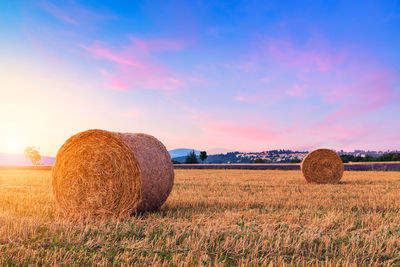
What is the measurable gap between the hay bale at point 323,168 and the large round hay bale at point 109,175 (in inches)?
471

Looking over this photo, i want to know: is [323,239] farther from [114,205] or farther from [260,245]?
[114,205]

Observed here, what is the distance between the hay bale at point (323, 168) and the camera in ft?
60.3

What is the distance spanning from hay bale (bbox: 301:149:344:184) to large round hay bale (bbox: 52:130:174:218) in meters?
12.0

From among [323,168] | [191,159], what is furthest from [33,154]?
[323,168]

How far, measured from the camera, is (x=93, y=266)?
4.17m

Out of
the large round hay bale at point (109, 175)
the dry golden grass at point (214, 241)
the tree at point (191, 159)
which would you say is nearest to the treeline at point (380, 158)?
the tree at point (191, 159)

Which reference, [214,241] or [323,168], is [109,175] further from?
[323,168]

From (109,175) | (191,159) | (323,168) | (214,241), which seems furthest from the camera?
(191,159)

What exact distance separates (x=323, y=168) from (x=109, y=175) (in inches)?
547

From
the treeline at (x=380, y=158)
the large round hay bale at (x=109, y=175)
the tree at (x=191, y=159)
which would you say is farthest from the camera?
the tree at (x=191, y=159)

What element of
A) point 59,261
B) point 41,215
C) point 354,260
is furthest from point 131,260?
point 41,215

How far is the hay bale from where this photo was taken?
1838 centimetres

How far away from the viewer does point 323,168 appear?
1869 centimetres

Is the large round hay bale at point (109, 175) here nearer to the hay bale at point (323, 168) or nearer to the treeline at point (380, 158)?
the hay bale at point (323, 168)
